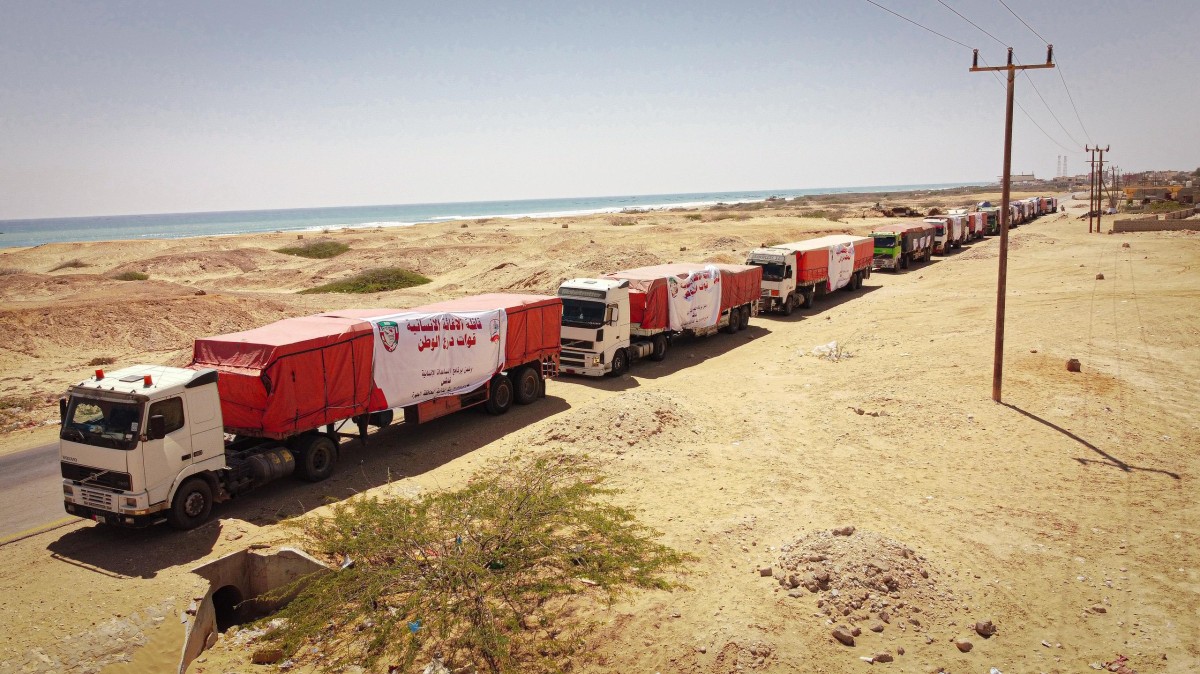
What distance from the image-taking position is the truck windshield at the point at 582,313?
22.3 m

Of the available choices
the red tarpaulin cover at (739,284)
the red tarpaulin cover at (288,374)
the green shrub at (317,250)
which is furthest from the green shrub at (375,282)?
the red tarpaulin cover at (288,374)

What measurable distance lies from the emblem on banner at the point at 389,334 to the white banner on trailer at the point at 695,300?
11728mm

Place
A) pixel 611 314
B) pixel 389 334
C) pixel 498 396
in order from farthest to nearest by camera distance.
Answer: pixel 611 314 → pixel 498 396 → pixel 389 334

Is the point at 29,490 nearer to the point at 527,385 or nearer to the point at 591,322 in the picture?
the point at 527,385

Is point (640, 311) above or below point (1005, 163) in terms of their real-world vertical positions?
below

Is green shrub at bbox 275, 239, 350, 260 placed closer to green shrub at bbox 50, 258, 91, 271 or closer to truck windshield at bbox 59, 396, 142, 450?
green shrub at bbox 50, 258, 91, 271

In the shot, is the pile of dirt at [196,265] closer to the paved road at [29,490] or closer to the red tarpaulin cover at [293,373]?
the paved road at [29,490]

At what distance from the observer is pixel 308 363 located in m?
13.5

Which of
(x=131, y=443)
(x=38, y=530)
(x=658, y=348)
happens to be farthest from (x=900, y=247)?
(x=38, y=530)

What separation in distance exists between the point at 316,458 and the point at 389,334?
2.95 m

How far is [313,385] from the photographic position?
13648 millimetres

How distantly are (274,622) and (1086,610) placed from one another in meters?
10.7

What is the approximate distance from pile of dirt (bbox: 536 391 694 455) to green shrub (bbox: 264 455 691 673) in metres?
3.29

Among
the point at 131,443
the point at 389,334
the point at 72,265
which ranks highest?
the point at 72,265
